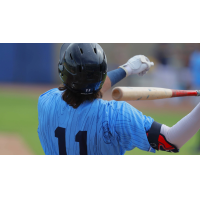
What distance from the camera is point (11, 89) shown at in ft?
36.6

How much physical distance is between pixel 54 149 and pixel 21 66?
10.6 meters

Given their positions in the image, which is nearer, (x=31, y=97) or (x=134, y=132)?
(x=134, y=132)

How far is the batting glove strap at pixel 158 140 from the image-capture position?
1451 mm

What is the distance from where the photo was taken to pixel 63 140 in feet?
5.32

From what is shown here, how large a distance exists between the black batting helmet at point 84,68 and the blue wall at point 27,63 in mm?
9949

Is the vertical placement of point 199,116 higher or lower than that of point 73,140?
higher

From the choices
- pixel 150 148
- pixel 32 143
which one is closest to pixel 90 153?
pixel 150 148

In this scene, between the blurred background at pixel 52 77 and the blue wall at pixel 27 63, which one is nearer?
the blurred background at pixel 52 77

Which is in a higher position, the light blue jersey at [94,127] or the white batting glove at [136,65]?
the white batting glove at [136,65]

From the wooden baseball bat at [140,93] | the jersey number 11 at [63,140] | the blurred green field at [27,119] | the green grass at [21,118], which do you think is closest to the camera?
the wooden baseball bat at [140,93]

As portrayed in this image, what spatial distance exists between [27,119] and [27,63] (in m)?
5.24

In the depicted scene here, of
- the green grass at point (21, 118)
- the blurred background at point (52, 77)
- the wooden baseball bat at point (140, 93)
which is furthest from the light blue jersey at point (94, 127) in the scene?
the blurred background at point (52, 77)

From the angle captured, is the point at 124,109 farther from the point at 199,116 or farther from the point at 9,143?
the point at 9,143

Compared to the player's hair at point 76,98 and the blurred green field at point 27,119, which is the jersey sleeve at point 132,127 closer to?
the player's hair at point 76,98
